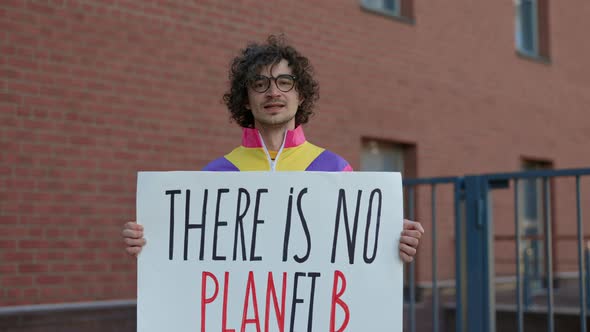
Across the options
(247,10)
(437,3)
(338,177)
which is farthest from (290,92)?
(437,3)

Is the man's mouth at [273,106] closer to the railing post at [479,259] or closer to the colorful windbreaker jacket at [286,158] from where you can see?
the colorful windbreaker jacket at [286,158]

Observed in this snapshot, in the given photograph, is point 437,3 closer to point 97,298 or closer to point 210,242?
point 97,298

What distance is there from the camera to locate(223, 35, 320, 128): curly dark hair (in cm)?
285

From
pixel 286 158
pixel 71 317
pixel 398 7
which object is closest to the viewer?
pixel 286 158

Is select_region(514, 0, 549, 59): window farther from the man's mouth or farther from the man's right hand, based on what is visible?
the man's right hand

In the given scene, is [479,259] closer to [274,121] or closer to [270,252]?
[270,252]

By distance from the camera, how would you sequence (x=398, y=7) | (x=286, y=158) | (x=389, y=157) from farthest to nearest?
1. (x=398, y=7)
2. (x=389, y=157)
3. (x=286, y=158)

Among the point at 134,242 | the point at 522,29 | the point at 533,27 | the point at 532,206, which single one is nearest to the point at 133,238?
the point at 134,242

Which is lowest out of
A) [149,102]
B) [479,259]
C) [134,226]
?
[479,259]

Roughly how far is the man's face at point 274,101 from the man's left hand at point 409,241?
57 cm

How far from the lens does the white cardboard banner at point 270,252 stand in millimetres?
2771

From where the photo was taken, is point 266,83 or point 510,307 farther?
point 510,307

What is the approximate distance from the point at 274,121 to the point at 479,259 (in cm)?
256

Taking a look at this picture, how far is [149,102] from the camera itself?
23.0 ft
